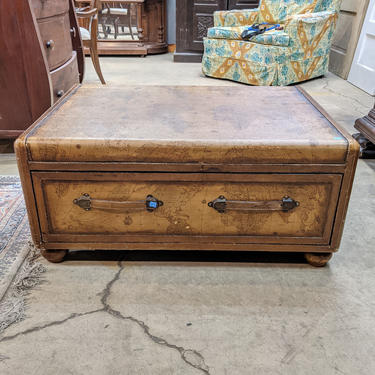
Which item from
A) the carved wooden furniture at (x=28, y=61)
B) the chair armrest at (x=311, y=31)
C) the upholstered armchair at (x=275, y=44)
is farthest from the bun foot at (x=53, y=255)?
the chair armrest at (x=311, y=31)

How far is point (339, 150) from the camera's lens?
3.21ft

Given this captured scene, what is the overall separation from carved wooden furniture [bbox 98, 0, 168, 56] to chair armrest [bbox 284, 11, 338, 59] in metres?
1.96

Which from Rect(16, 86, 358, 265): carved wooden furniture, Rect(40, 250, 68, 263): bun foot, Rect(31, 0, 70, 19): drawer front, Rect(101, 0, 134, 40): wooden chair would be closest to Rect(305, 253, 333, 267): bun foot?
Rect(16, 86, 358, 265): carved wooden furniture

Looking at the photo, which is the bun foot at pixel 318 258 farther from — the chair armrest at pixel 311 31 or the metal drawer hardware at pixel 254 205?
the chair armrest at pixel 311 31

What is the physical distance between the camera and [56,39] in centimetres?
179

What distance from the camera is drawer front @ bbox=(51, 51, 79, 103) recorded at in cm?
176

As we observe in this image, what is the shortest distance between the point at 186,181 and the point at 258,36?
7.89 ft

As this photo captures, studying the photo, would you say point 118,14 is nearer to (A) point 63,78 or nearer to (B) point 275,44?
(B) point 275,44

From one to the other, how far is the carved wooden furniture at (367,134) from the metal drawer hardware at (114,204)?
52.4 inches

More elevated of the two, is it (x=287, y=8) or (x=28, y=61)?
(x=287, y=8)

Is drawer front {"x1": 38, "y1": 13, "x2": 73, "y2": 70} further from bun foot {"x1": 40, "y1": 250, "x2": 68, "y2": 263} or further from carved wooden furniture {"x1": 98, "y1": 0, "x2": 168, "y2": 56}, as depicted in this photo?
carved wooden furniture {"x1": 98, "y1": 0, "x2": 168, "y2": 56}

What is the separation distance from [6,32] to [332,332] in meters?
1.61

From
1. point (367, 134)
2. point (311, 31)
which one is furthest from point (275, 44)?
point (367, 134)

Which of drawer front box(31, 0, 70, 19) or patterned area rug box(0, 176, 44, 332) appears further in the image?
drawer front box(31, 0, 70, 19)
